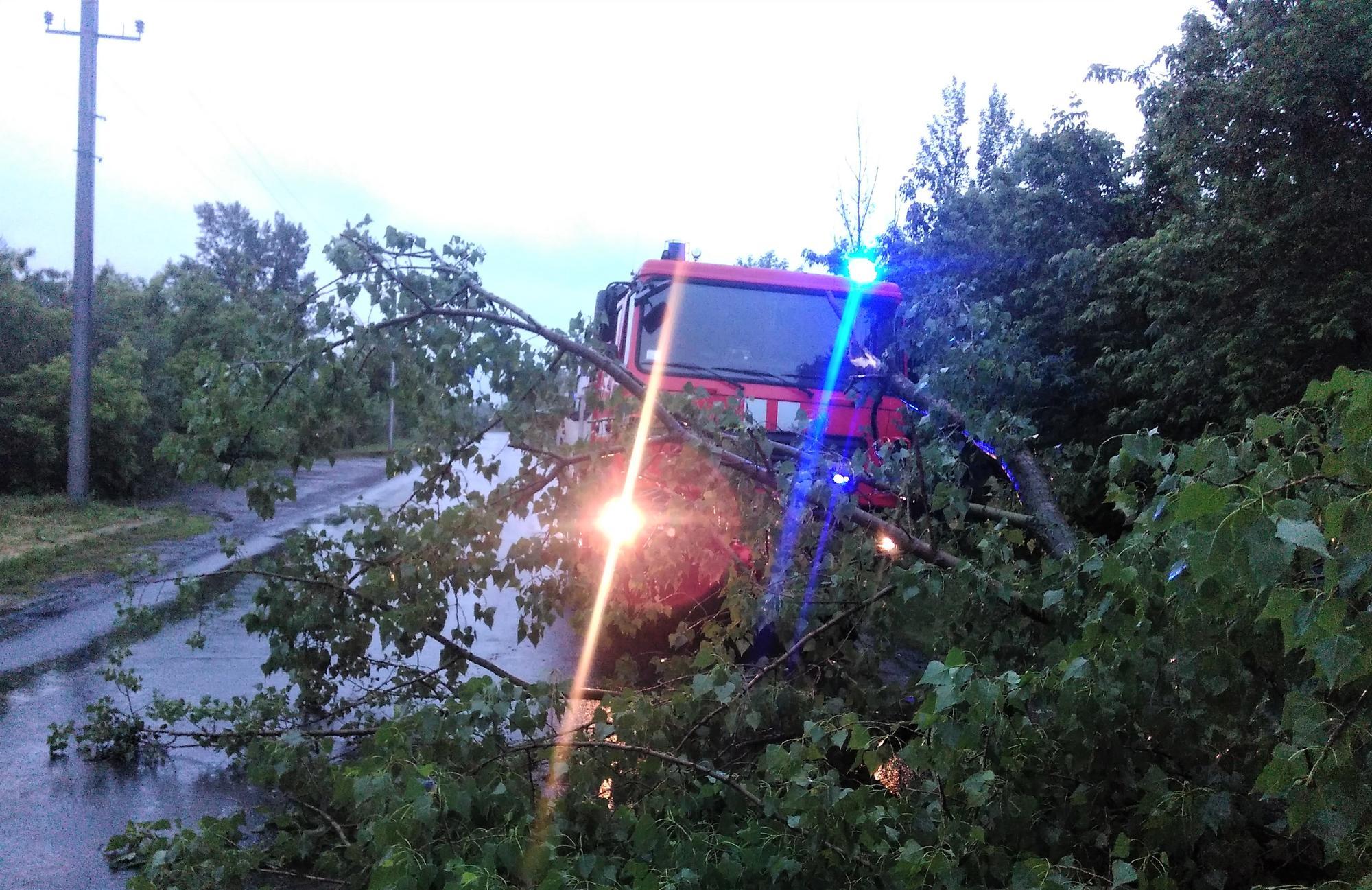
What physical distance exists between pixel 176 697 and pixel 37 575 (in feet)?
15.9

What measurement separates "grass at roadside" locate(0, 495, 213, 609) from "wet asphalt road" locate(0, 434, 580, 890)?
0.55 m

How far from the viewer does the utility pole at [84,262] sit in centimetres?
1373

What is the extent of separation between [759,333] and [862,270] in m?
0.77

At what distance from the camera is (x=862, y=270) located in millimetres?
6891

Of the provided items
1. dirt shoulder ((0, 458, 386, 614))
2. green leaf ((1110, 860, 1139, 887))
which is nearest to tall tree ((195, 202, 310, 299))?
dirt shoulder ((0, 458, 386, 614))

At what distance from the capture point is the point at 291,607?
468cm

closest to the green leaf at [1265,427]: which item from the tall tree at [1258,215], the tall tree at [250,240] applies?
the tall tree at [1258,215]

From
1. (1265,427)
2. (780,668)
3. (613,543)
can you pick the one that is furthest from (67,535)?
(1265,427)

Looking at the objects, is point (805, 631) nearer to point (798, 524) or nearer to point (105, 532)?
point (798, 524)

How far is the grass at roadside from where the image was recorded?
966 centimetres

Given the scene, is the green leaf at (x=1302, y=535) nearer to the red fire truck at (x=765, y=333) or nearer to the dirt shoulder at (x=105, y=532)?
the red fire truck at (x=765, y=333)

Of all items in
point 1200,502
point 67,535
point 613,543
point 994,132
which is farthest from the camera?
point 994,132

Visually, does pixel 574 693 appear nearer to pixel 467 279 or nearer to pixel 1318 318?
pixel 467 279

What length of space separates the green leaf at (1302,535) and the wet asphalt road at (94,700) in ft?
8.36
